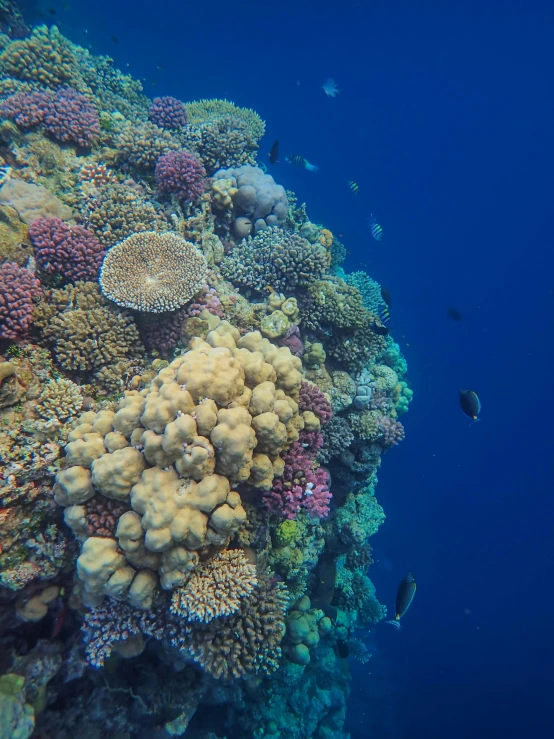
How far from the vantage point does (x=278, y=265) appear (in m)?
7.00

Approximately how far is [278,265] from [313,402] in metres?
3.06

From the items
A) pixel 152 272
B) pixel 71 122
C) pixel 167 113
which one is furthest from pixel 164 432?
pixel 167 113

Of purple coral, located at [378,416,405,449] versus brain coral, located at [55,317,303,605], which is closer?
brain coral, located at [55,317,303,605]

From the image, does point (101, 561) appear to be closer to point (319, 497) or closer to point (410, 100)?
point (319, 497)

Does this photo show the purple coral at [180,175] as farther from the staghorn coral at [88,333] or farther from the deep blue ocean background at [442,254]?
the deep blue ocean background at [442,254]

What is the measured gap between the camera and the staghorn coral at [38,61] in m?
8.95

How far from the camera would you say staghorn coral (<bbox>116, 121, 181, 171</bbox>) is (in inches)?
292

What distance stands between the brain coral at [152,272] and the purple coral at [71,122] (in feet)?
11.6

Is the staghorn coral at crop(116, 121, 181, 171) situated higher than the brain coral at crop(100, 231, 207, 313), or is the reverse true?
the staghorn coral at crop(116, 121, 181, 171)

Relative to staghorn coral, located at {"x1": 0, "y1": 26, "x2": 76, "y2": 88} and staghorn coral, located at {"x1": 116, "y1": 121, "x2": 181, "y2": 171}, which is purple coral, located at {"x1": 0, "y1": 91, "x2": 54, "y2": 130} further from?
staghorn coral, located at {"x1": 0, "y1": 26, "x2": 76, "y2": 88}

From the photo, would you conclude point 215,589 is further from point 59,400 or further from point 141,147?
point 141,147

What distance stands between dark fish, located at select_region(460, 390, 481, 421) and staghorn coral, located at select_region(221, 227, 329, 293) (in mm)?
3771

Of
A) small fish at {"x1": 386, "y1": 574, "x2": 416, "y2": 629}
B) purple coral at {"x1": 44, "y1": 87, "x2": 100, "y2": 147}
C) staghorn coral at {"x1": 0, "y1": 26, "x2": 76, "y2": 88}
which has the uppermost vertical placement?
staghorn coral at {"x1": 0, "y1": 26, "x2": 76, "y2": 88}

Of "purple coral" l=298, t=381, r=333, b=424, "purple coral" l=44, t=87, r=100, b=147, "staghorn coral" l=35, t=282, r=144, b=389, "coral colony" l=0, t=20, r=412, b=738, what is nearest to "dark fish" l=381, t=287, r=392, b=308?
"coral colony" l=0, t=20, r=412, b=738
